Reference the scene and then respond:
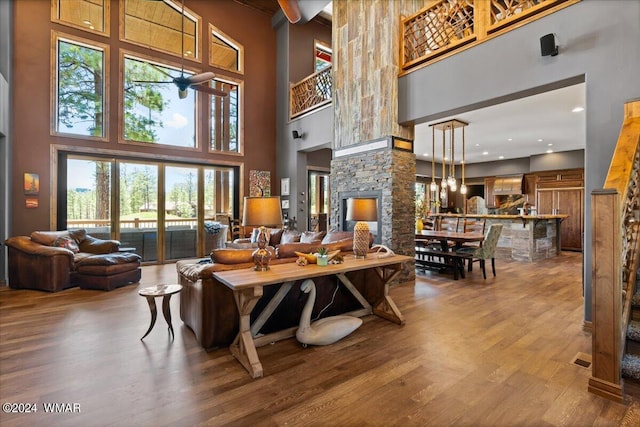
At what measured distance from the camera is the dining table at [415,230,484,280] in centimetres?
552

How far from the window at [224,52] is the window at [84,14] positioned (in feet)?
7.14

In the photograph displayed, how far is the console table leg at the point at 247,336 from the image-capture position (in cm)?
235

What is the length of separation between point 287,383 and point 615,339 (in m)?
2.23

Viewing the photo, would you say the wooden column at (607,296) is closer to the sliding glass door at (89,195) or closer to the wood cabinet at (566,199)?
the sliding glass door at (89,195)

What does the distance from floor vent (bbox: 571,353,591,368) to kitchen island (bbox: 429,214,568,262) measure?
4.64 m

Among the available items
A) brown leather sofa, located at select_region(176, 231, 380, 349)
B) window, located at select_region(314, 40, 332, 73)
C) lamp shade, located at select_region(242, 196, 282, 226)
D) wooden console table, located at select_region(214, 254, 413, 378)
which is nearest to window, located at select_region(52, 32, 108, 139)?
brown leather sofa, located at select_region(176, 231, 380, 349)

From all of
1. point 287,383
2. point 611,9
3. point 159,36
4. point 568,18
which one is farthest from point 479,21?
point 159,36

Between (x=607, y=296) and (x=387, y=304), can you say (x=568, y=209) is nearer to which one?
(x=387, y=304)

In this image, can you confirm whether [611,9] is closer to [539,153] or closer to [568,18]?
[568,18]

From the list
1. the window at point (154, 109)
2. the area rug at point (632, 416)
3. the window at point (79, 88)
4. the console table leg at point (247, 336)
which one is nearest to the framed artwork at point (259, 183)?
the window at point (154, 109)

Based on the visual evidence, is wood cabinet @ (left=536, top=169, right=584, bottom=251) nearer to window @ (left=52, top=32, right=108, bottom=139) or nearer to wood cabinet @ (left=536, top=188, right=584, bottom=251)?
wood cabinet @ (left=536, top=188, right=584, bottom=251)

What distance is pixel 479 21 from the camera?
165 inches

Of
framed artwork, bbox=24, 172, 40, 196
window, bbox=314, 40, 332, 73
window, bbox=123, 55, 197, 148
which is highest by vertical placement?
window, bbox=314, 40, 332, 73

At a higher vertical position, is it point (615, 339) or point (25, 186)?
point (25, 186)
